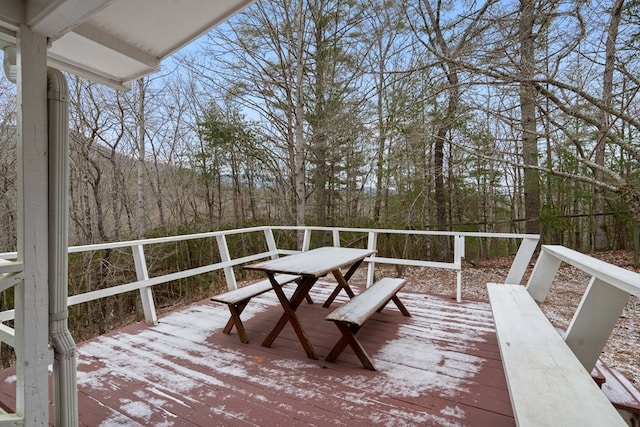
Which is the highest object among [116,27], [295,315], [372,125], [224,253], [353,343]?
[372,125]

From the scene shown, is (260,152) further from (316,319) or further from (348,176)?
(316,319)

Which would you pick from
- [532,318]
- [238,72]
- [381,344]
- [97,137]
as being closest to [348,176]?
[238,72]

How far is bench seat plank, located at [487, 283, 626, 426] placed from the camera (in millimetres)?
993

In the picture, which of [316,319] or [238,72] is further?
[238,72]

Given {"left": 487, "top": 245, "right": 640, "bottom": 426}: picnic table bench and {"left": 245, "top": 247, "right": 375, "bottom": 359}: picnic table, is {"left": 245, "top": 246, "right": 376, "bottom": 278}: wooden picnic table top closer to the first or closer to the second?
{"left": 245, "top": 247, "right": 375, "bottom": 359}: picnic table

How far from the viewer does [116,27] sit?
1704 millimetres

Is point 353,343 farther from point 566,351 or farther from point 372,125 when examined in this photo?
point 372,125

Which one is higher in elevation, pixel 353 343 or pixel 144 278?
pixel 144 278

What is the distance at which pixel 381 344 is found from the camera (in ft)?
8.82

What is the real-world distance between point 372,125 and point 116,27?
18.6ft

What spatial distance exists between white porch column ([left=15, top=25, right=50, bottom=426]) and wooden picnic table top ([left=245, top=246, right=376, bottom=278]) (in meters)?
1.45

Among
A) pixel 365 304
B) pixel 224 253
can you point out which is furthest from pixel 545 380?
pixel 224 253

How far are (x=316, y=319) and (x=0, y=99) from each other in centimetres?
673

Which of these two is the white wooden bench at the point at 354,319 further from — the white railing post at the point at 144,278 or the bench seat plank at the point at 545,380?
the white railing post at the point at 144,278
